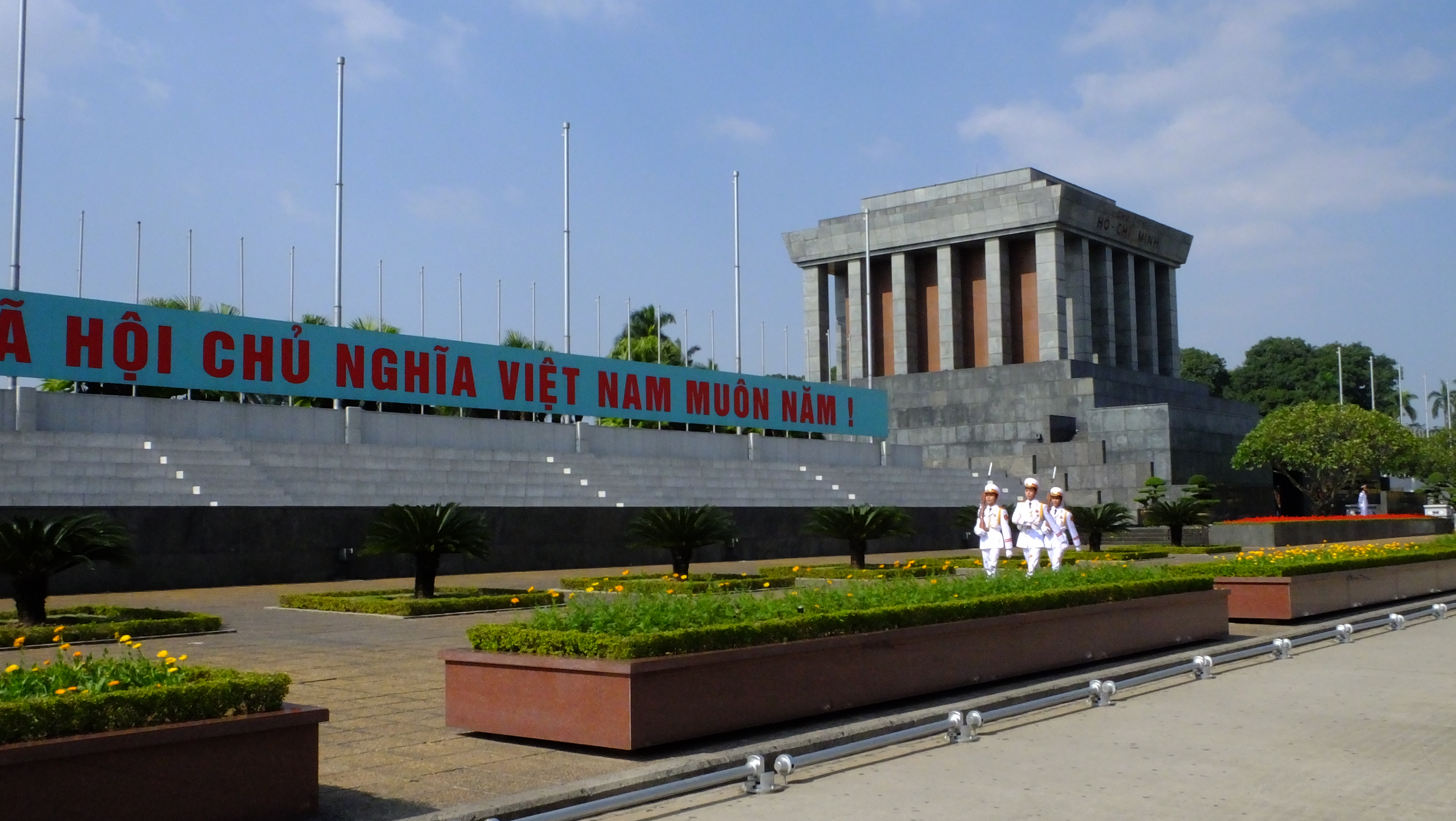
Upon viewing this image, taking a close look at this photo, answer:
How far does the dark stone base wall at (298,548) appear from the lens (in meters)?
22.7

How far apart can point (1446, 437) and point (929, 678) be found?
2740 inches

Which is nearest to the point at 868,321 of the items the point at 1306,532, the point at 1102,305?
the point at 1102,305

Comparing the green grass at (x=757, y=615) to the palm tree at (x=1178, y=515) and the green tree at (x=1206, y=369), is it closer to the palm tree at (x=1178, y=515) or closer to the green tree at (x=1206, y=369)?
the palm tree at (x=1178, y=515)

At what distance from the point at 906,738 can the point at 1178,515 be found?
31054 millimetres

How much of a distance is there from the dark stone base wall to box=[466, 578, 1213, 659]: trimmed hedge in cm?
1287

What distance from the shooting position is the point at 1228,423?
182 ft

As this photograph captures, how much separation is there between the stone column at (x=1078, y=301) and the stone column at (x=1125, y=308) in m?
6.23

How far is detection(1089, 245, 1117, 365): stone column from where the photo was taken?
6316cm

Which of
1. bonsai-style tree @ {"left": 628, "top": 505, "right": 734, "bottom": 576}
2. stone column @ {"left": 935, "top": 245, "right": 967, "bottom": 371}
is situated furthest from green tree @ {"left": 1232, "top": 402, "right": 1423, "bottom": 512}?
bonsai-style tree @ {"left": 628, "top": 505, "right": 734, "bottom": 576}

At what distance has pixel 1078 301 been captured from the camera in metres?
59.2

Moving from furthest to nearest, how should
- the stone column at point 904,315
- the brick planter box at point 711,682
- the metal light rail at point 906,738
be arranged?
the stone column at point 904,315
the brick planter box at point 711,682
the metal light rail at point 906,738

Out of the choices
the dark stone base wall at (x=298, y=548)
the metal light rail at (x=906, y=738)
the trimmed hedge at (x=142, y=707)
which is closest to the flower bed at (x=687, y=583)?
the dark stone base wall at (x=298, y=548)

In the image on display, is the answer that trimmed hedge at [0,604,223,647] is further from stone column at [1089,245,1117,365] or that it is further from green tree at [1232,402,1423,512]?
stone column at [1089,245,1117,365]

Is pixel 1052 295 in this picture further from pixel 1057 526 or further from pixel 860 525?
pixel 1057 526
